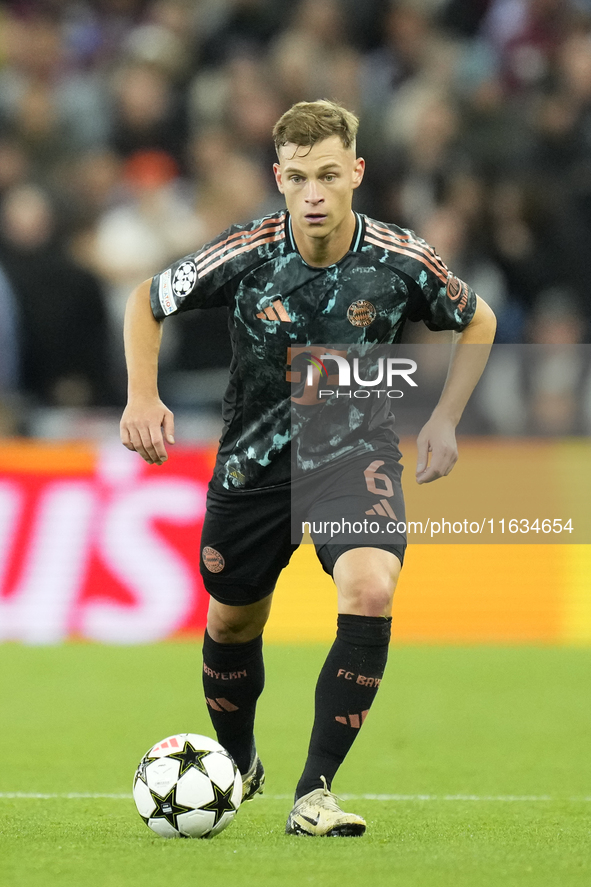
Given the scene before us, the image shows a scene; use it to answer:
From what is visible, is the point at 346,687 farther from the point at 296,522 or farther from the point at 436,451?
the point at 436,451

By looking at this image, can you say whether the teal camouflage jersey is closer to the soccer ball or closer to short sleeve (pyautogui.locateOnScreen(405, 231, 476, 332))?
short sleeve (pyautogui.locateOnScreen(405, 231, 476, 332))

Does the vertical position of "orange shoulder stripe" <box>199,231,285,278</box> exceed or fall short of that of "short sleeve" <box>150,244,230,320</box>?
it exceeds it

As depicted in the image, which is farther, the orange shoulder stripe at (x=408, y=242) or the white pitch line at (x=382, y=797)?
the white pitch line at (x=382, y=797)

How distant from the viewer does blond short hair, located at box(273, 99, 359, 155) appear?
4566 mm

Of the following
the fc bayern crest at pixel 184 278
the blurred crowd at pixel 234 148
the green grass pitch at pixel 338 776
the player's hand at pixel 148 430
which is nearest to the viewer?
the green grass pitch at pixel 338 776

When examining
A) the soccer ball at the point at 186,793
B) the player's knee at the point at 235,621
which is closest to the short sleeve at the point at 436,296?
the player's knee at the point at 235,621

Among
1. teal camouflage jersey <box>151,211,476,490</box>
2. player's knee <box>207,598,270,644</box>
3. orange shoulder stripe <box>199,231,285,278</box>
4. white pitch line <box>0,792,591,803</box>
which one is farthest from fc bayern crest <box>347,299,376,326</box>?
white pitch line <box>0,792,591,803</box>

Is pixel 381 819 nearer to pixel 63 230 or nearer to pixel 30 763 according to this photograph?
pixel 30 763

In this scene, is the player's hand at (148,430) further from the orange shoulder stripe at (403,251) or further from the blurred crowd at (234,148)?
the blurred crowd at (234,148)

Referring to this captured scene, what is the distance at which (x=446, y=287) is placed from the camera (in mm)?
4809

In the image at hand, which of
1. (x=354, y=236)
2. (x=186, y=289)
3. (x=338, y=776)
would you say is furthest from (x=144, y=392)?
(x=338, y=776)

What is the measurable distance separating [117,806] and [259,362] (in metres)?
1.75

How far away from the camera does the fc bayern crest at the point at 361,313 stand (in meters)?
4.69

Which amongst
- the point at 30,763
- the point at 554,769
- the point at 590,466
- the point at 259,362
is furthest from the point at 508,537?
the point at 259,362
